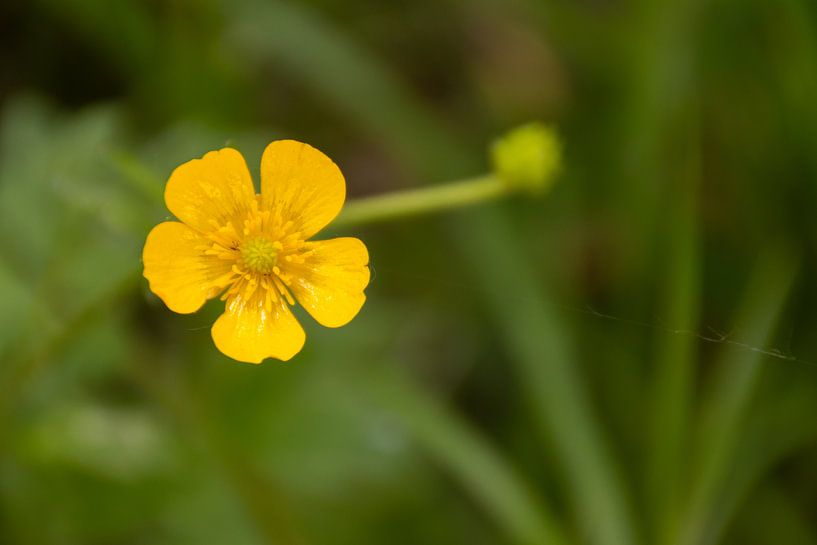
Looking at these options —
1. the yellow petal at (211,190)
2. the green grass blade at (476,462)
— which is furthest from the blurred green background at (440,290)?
the yellow petal at (211,190)

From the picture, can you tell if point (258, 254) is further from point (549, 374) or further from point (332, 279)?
point (549, 374)

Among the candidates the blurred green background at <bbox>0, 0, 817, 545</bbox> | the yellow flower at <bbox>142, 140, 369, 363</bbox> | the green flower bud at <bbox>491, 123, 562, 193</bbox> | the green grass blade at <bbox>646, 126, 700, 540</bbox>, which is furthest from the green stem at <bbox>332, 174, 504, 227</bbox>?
the green grass blade at <bbox>646, 126, 700, 540</bbox>

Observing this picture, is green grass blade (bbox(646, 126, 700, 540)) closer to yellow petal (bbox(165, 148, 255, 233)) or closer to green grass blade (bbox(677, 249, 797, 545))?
green grass blade (bbox(677, 249, 797, 545))

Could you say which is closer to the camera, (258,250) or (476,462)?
(258,250)

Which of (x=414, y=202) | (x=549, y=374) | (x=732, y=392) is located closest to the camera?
(x=414, y=202)

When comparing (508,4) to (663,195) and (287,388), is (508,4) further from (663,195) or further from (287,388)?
(287,388)

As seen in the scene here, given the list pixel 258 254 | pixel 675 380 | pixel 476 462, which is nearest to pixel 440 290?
pixel 476 462

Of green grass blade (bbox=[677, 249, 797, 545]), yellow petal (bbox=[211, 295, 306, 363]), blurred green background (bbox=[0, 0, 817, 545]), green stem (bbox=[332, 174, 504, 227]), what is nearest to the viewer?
yellow petal (bbox=[211, 295, 306, 363])
